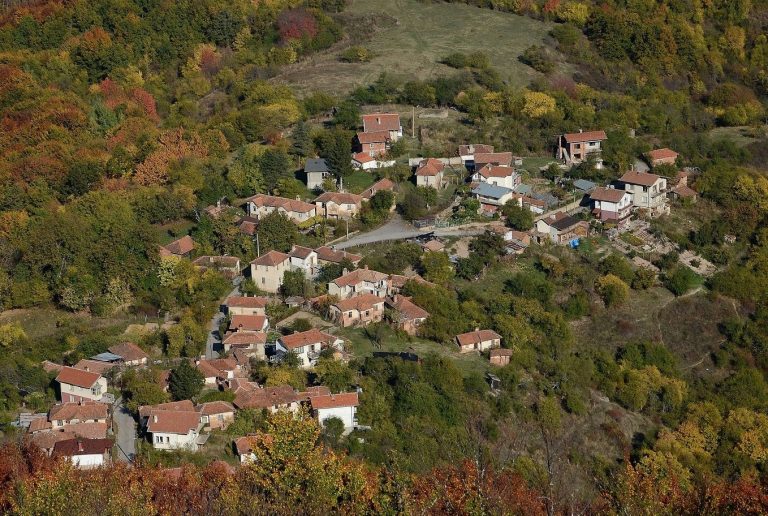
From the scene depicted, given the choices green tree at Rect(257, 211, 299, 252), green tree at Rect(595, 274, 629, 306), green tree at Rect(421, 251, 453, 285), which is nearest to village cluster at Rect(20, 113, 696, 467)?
green tree at Rect(257, 211, 299, 252)

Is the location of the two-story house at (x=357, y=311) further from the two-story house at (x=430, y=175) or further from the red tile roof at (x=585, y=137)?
the red tile roof at (x=585, y=137)

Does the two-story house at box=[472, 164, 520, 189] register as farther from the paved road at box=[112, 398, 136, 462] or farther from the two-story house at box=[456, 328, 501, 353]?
the paved road at box=[112, 398, 136, 462]

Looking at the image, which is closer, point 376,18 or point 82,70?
point 82,70

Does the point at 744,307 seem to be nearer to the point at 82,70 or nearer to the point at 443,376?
the point at 443,376

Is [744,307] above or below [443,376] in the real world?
below

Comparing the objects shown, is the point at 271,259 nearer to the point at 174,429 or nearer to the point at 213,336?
the point at 213,336

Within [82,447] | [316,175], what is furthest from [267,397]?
[316,175]

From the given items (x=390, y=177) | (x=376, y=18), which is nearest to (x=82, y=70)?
(x=376, y=18)
